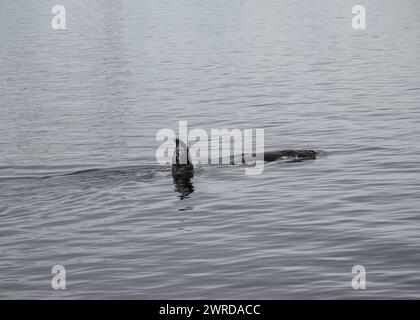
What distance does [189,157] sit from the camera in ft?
93.7

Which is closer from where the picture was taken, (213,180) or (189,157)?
(213,180)

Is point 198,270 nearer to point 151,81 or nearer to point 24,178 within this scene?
point 24,178

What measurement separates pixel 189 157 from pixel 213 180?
1.21 metres

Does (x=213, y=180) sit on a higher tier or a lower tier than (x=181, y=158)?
lower

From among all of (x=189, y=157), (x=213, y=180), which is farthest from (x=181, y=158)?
(x=213, y=180)

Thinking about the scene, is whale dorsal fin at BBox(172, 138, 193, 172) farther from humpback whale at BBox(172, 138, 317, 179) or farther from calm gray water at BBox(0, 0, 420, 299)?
calm gray water at BBox(0, 0, 420, 299)

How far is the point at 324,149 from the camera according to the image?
33.4 meters

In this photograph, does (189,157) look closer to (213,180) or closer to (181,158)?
(181,158)

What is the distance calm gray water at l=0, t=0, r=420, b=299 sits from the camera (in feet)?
61.3

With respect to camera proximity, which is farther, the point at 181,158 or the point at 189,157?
the point at 189,157

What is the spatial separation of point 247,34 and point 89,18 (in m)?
46.6

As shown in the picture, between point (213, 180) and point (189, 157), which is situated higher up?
point (189, 157)

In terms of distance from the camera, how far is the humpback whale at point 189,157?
1086 inches
